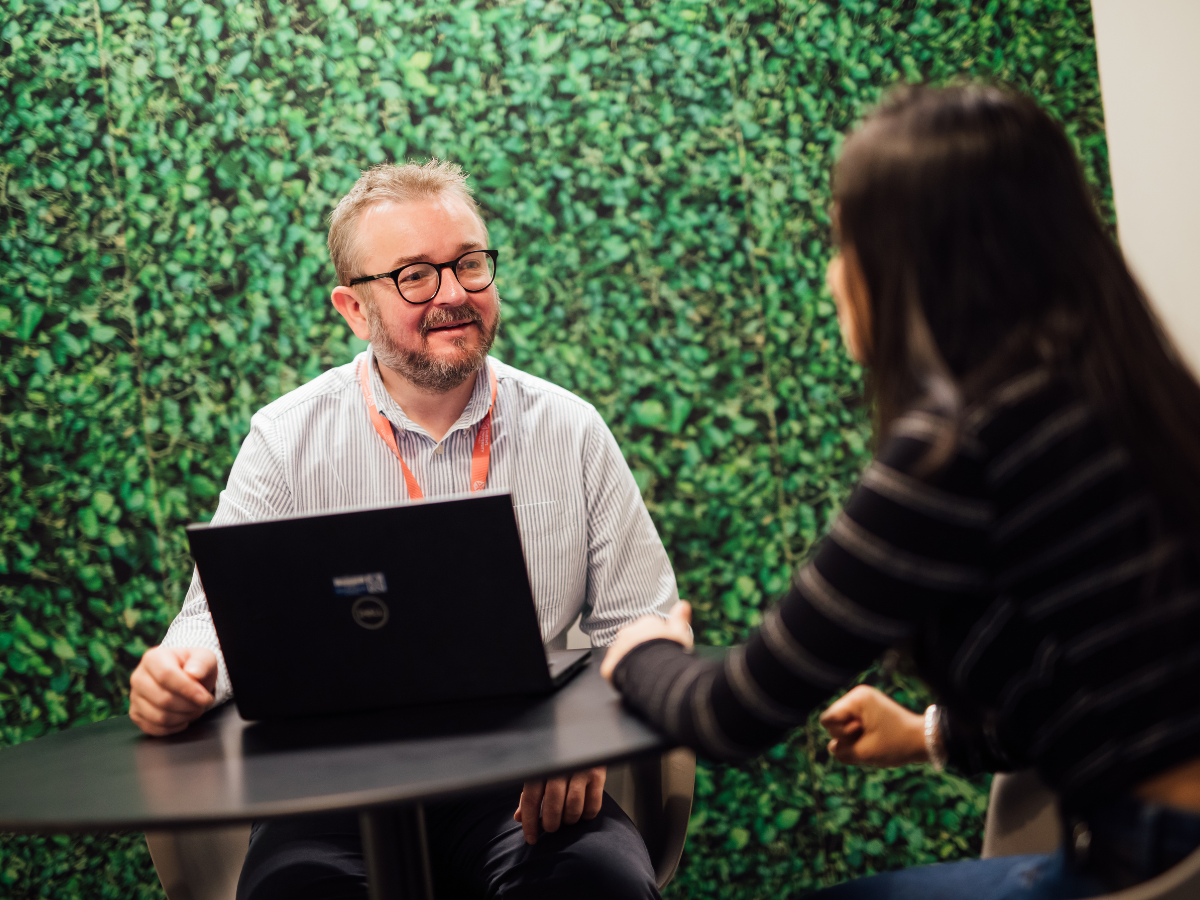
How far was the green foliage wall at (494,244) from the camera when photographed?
246 cm

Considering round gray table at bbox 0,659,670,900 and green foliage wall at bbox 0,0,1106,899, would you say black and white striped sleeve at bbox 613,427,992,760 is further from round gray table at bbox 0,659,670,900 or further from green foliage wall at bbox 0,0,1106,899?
green foliage wall at bbox 0,0,1106,899

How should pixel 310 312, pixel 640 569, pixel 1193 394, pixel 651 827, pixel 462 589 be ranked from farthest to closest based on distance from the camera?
1. pixel 310 312
2. pixel 640 569
3. pixel 651 827
4. pixel 462 589
5. pixel 1193 394

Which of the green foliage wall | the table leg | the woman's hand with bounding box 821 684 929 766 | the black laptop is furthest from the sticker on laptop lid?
the green foliage wall

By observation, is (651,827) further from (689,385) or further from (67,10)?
(67,10)

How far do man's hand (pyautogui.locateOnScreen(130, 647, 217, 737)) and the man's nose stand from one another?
881 millimetres

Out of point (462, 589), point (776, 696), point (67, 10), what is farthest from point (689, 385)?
point (67, 10)

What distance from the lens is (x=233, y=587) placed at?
1140 millimetres

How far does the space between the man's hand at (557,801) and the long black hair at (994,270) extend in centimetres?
80

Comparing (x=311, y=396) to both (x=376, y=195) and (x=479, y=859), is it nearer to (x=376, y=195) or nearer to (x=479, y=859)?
(x=376, y=195)

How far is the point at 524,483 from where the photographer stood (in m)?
1.90

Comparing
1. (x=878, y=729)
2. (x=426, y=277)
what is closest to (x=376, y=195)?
(x=426, y=277)

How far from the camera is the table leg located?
3.81 ft

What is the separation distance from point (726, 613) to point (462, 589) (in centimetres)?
151

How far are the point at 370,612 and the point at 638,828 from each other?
Answer: 848 millimetres
